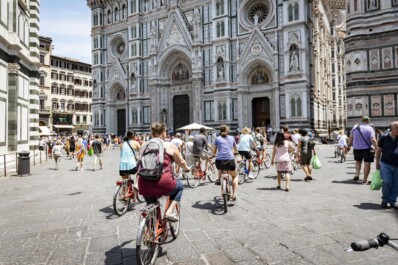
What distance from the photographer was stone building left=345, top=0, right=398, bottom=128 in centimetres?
2114

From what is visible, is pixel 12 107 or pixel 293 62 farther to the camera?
pixel 293 62

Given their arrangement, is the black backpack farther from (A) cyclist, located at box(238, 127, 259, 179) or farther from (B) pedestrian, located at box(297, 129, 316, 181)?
(B) pedestrian, located at box(297, 129, 316, 181)

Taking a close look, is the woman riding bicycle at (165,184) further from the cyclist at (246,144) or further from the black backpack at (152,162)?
the cyclist at (246,144)

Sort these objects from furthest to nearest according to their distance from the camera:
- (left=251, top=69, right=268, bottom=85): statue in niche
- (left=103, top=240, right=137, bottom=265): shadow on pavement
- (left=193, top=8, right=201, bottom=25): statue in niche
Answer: (left=193, top=8, right=201, bottom=25): statue in niche
(left=251, top=69, right=268, bottom=85): statue in niche
(left=103, top=240, right=137, bottom=265): shadow on pavement

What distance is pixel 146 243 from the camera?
349cm

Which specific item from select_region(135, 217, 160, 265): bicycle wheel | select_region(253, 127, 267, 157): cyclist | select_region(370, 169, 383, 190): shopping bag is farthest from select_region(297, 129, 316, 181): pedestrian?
select_region(135, 217, 160, 265): bicycle wheel

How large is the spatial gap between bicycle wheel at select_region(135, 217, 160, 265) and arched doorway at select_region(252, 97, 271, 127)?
26.6 meters

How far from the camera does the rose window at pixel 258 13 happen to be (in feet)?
96.8

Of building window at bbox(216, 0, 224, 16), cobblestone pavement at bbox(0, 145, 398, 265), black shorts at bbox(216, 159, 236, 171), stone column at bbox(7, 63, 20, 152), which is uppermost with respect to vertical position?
building window at bbox(216, 0, 224, 16)

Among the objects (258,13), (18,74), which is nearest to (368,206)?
(18,74)

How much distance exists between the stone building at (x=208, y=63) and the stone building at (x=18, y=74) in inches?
667

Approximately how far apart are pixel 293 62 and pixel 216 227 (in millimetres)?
24313

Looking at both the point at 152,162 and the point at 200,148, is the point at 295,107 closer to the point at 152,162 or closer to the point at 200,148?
the point at 200,148

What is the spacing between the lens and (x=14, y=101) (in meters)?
14.4
